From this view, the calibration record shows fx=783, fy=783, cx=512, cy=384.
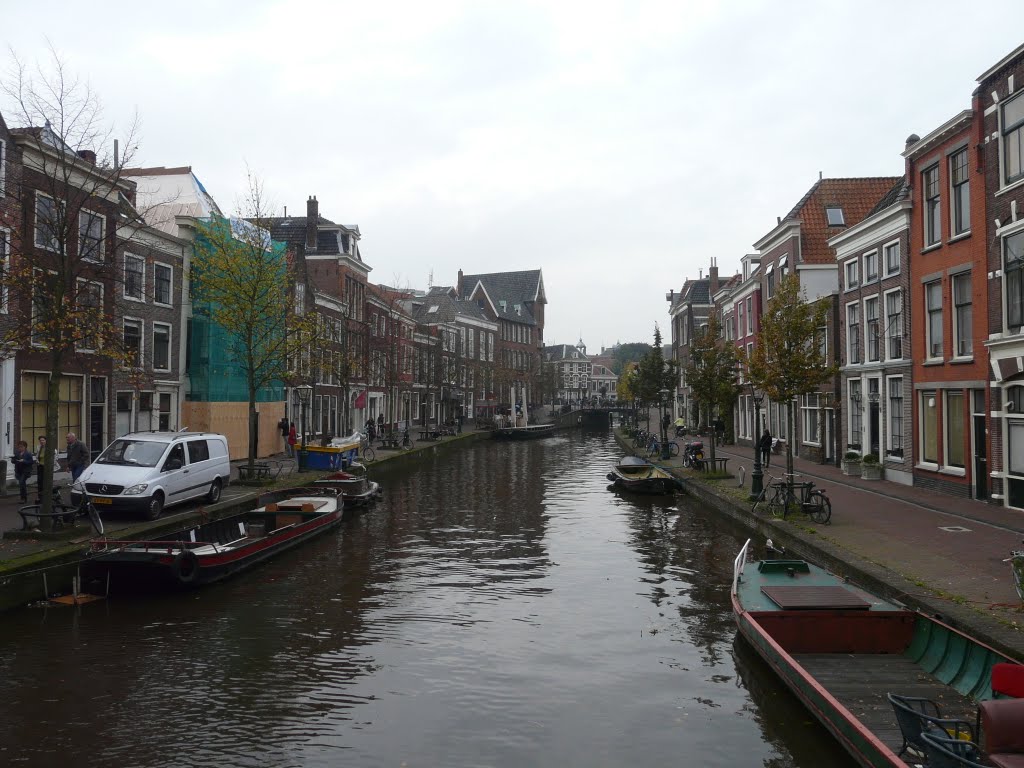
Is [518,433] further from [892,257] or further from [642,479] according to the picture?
[892,257]

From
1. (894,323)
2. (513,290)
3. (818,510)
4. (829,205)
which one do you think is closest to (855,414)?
(894,323)

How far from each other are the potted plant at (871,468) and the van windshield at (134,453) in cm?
2204

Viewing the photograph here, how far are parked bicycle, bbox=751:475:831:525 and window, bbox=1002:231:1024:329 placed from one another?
6.12 metres

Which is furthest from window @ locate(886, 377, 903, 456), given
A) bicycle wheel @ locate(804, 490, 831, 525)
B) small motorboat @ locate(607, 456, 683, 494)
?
bicycle wheel @ locate(804, 490, 831, 525)

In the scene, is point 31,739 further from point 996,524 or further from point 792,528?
point 996,524

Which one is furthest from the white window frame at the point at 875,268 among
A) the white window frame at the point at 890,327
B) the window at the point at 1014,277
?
the window at the point at 1014,277

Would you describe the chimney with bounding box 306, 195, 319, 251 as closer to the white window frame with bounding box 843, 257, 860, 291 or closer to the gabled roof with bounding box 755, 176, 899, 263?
the gabled roof with bounding box 755, 176, 899, 263

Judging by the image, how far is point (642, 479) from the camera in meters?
28.2

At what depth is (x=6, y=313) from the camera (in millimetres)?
22562

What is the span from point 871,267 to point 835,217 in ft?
28.0

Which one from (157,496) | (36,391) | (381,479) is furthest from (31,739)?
(381,479)

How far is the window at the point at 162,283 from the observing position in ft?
104

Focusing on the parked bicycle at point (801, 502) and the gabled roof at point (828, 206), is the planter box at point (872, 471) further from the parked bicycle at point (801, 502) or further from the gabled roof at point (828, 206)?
the gabled roof at point (828, 206)

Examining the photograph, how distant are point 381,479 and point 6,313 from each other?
15051 millimetres
